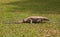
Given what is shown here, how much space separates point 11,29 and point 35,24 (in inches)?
68.0

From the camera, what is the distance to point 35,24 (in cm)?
1250

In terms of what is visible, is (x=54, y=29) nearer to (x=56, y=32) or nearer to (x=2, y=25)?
(x=56, y=32)

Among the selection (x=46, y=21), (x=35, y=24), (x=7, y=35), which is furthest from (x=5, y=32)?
(x=46, y=21)

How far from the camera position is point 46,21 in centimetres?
1332

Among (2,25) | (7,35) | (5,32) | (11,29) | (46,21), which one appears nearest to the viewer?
(7,35)

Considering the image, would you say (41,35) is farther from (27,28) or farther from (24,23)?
(24,23)

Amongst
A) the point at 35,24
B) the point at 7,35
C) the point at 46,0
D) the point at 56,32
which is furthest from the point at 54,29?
the point at 46,0

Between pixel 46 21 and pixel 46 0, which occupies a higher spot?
pixel 46 0

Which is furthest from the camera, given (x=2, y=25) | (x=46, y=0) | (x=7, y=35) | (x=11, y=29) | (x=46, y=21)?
(x=46, y=0)

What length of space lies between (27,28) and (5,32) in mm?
1350

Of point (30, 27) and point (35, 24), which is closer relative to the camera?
point (30, 27)

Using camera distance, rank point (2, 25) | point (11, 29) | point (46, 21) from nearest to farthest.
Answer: point (11, 29), point (2, 25), point (46, 21)

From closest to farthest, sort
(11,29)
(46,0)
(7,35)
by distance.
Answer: (7,35) → (11,29) → (46,0)

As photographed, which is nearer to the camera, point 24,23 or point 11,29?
point 11,29
